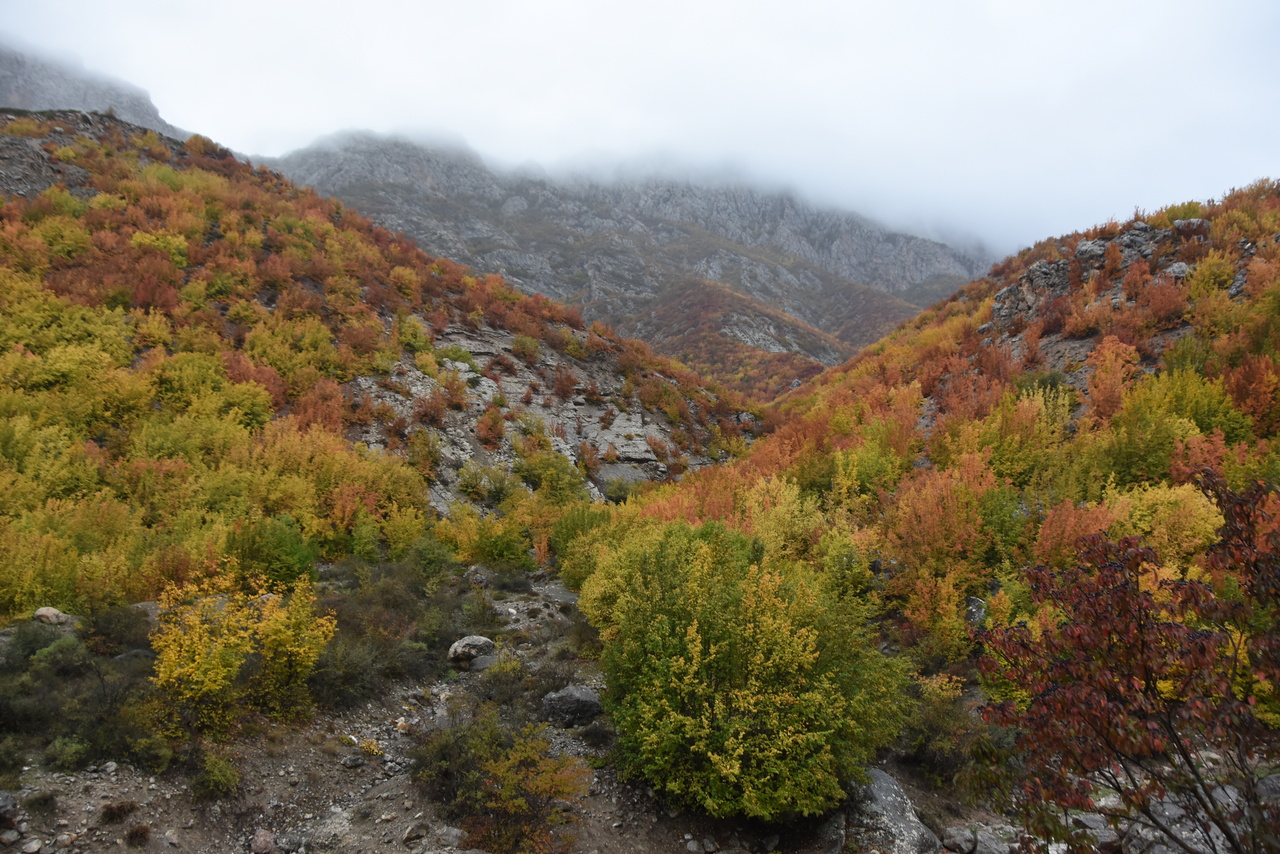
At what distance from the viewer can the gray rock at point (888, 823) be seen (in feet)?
16.6

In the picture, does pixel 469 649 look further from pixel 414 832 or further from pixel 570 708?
pixel 414 832

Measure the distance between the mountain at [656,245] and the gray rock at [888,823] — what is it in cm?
2820

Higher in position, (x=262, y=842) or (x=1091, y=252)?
(x=1091, y=252)

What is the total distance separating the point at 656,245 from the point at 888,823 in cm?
7926

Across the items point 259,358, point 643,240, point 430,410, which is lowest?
point 430,410

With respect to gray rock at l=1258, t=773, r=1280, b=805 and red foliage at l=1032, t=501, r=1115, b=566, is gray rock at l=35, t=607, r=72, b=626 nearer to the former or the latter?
gray rock at l=1258, t=773, r=1280, b=805

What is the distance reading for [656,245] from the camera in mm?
79000

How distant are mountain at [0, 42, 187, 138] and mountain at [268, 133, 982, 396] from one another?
1618cm

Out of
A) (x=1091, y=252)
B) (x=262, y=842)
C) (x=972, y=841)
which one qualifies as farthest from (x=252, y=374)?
(x=1091, y=252)

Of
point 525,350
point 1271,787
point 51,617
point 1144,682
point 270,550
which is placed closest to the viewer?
point 1144,682

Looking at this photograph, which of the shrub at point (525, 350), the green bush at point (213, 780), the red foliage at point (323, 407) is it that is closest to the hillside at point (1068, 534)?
the green bush at point (213, 780)

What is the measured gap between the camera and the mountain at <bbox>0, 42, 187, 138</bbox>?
204ft

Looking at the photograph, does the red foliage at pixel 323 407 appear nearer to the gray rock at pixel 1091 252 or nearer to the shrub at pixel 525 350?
the shrub at pixel 525 350

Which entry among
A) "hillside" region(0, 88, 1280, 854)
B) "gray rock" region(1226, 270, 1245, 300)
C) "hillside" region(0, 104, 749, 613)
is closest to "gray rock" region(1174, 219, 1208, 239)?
"hillside" region(0, 88, 1280, 854)
